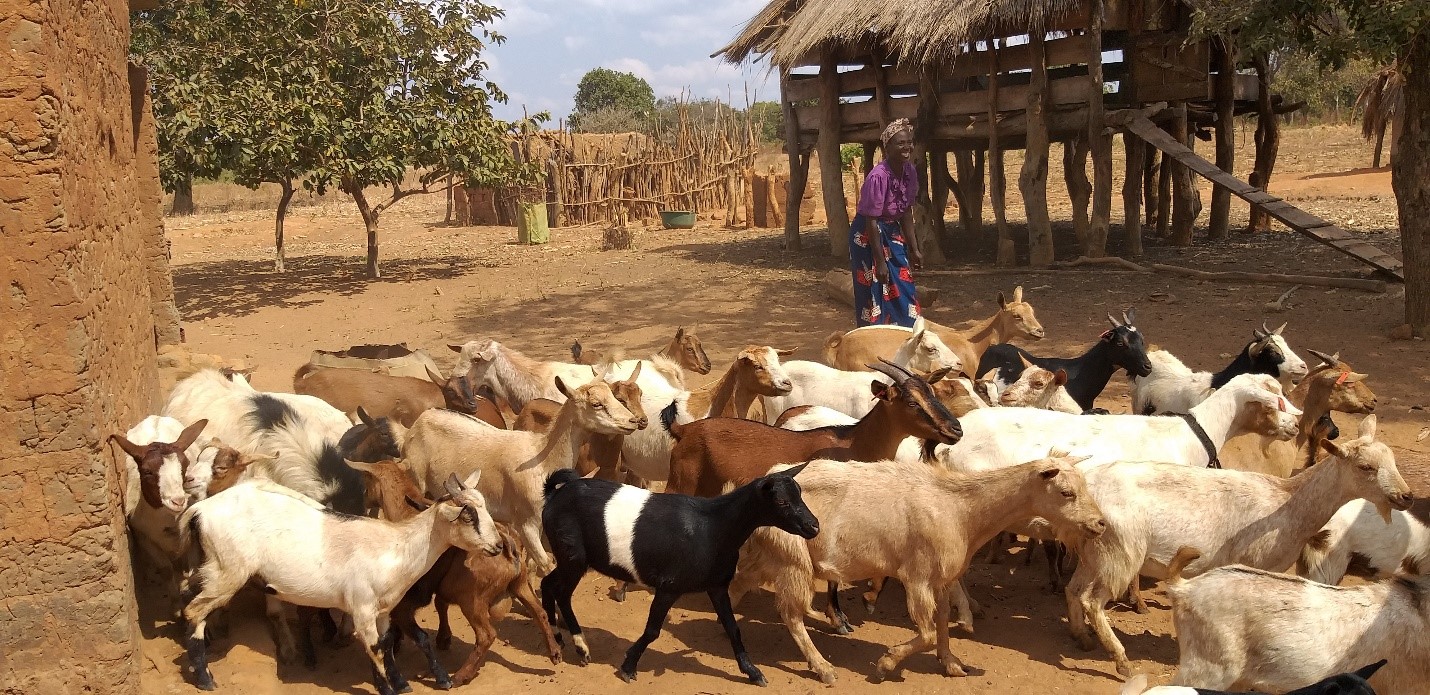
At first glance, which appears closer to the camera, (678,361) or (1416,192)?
(678,361)

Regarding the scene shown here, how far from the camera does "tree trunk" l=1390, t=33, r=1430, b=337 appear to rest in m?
10.3

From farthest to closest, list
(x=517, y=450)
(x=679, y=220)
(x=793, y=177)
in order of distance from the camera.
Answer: (x=679, y=220) < (x=793, y=177) < (x=517, y=450)

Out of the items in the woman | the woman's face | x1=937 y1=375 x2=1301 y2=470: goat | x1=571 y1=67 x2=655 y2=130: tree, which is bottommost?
x1=937 y1=375 x2=1301 y2=470: goat

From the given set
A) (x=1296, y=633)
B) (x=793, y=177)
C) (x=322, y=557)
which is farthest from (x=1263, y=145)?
(x=322, y=557)

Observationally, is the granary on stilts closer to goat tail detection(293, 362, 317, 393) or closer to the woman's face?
the woman's face

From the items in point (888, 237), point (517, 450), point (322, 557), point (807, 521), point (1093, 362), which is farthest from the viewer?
point (888, 237)

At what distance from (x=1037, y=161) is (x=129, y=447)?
40.6 ft

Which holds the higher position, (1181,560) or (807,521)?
(807,521)

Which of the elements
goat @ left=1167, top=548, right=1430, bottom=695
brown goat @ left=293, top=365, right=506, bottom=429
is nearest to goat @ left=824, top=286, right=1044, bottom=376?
brown goat @ left=293, top=365, right=506, bottom=429

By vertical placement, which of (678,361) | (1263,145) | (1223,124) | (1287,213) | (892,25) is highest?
(892,25)

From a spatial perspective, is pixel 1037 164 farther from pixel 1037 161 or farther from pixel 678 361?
pixel 678 361

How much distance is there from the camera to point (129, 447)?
5043 mm

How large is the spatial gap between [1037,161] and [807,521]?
11.3 m

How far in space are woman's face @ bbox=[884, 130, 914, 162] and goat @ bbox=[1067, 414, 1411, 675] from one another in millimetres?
4339
